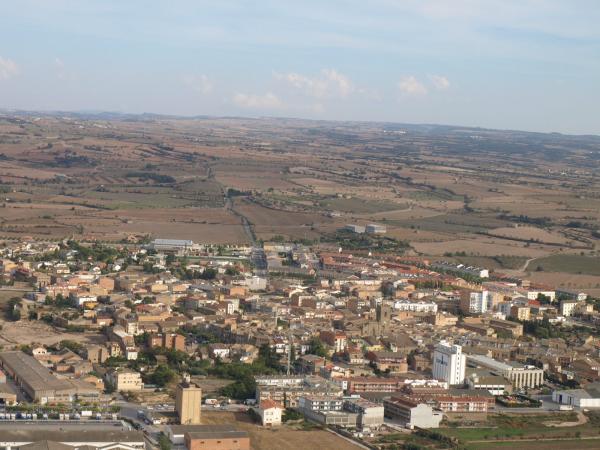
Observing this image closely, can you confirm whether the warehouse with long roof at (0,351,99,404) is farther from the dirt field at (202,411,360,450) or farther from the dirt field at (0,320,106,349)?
the dirt field at (0,320,106,349)

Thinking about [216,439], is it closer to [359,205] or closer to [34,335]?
[34,335]

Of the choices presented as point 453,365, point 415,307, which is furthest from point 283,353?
point 415,307

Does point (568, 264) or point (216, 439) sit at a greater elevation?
point (216, 439)

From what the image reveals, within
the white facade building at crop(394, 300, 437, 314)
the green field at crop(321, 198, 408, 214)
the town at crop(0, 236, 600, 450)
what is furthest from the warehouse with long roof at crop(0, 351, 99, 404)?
the green field at crop(321, 198, 408, 214)

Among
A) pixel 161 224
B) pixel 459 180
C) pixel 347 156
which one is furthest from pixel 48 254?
pixel 347 156

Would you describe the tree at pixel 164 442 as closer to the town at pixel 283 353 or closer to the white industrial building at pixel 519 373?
the town at pixel 283 353

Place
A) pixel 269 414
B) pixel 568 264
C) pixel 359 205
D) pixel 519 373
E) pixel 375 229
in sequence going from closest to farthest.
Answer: pixel 269 414, pixel 519 373, pixel 568 264, pixel 375 229, pixel 359 205

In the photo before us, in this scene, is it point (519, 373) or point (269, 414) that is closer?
point (269, 414)
